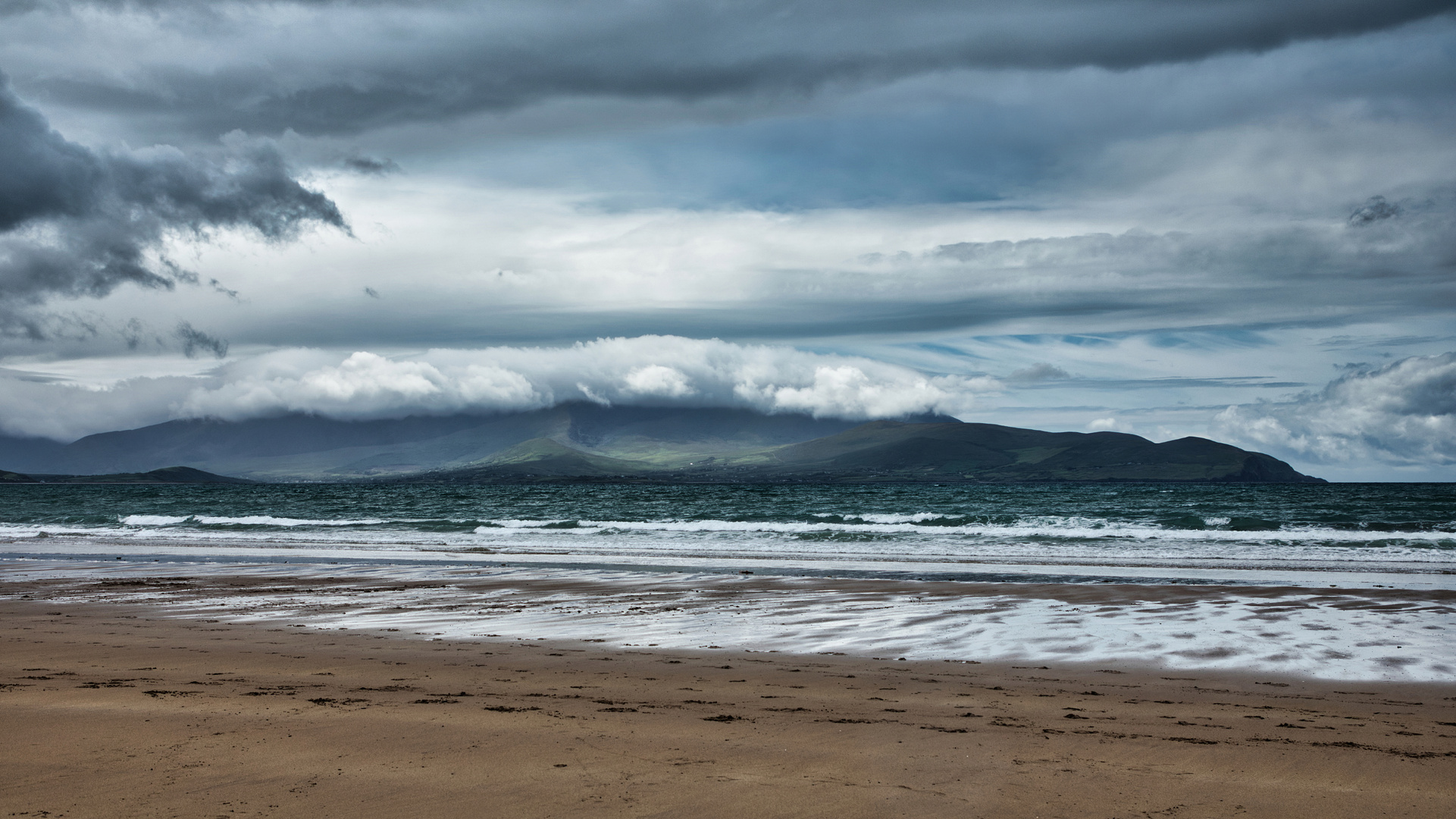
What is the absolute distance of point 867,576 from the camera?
2153 cm

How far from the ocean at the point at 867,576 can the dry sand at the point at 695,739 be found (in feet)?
6.68

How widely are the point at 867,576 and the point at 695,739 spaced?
15.5 m

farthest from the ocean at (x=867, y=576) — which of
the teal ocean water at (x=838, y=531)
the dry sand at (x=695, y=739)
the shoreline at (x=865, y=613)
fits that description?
the dry sand at (x=695, y=739)

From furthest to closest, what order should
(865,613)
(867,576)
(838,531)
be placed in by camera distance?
(838,531) < (867,576) < (865,613)

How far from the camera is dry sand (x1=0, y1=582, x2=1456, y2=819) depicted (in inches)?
206

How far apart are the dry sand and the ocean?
6.68ft

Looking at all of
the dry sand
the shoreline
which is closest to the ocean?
the shoreline

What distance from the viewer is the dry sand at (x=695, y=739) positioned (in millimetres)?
5238

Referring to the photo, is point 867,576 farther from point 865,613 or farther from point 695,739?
Answer: point 695,739

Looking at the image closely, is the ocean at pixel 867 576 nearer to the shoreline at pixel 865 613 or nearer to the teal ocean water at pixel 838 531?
the shoreline at pixel 865 613

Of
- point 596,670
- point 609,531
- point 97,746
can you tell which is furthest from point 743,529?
point 97,746

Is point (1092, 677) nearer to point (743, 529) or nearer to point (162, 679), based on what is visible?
point (162, 679)

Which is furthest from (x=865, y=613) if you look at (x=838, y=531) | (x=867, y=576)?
(x=838, y=531)

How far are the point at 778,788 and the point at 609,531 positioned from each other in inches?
1443
